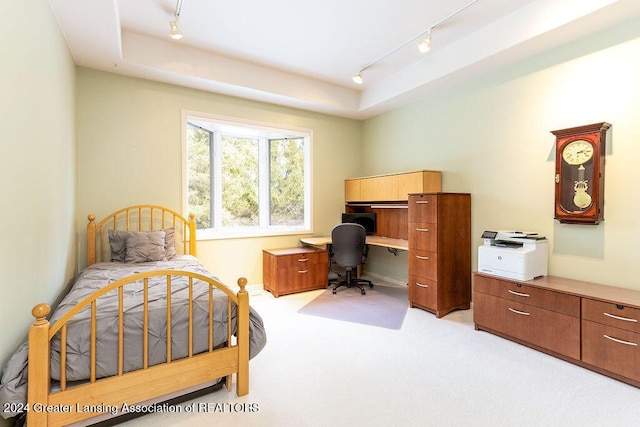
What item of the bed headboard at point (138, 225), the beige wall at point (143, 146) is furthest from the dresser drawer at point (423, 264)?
the bed headboard at point (138, 225)

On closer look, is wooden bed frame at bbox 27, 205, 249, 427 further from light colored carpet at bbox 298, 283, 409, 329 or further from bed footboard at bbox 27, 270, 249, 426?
light colored carpet at bbox 298, 283, 409, 329

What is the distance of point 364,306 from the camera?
12.3 feet

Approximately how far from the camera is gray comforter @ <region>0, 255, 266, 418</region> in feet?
4.69

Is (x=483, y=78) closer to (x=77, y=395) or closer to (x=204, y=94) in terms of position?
(x=204, y=94)

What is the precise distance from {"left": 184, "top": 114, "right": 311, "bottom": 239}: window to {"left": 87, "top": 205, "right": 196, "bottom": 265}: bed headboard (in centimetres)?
21

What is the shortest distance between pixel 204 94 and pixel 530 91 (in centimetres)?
371

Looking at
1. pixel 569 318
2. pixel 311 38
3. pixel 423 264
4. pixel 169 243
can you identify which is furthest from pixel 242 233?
pixel 569 318

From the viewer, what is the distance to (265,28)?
3.10 metres

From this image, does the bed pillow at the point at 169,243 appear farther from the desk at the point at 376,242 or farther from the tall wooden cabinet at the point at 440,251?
the tall wooden cabinet at the point at 440,251

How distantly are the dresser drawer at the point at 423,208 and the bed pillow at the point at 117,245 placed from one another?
10.4ft

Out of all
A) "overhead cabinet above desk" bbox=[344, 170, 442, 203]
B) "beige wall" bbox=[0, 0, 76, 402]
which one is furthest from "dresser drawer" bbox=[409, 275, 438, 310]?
"beige wall" bbox=[0, 0, 76, 402]

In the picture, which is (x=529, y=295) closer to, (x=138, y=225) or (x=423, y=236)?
(x=423, y=236)

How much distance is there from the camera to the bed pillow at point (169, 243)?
3.48 metres

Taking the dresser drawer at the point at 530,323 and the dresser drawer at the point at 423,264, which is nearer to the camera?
the dresser drawer at the point at 530,323
